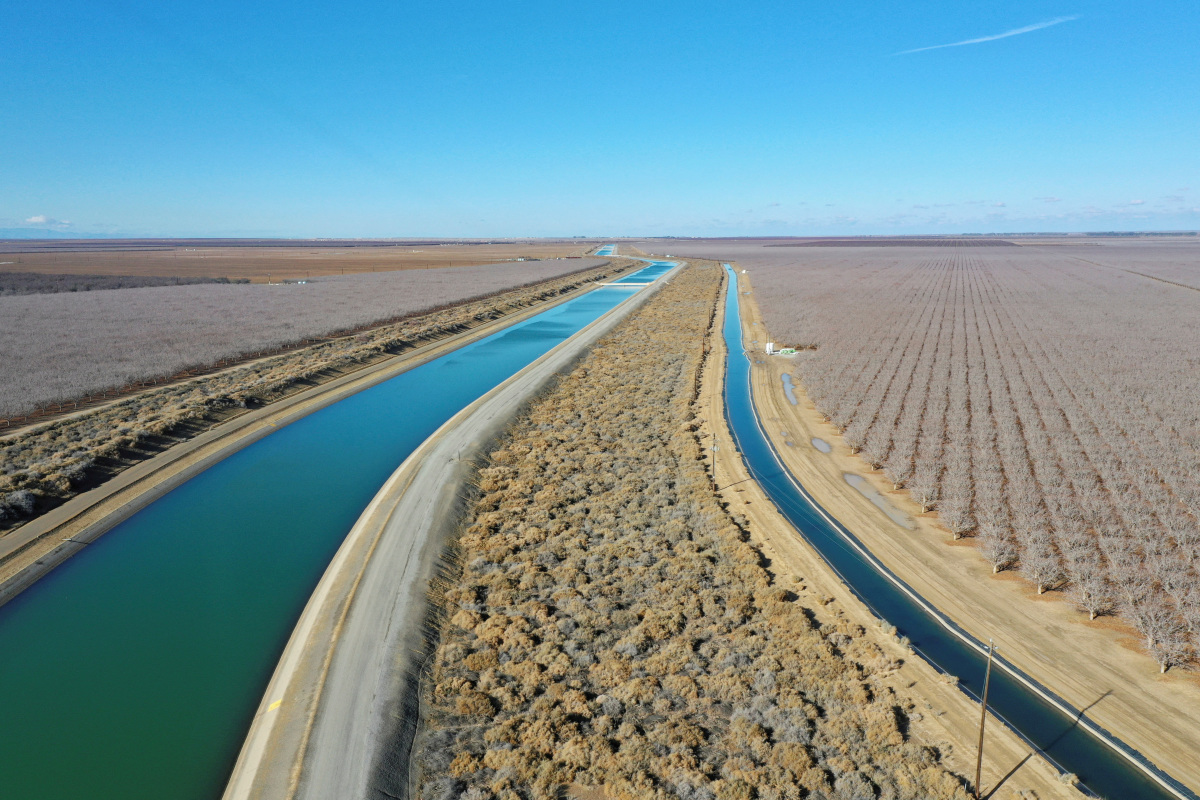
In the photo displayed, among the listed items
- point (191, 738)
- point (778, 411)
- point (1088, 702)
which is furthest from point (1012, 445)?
point (191, 738)

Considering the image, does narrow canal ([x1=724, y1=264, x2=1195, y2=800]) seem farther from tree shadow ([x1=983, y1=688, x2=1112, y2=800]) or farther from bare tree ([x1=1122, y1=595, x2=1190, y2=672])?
bare tree ([x1=1122, y1=595, x2=1190, y2=672])

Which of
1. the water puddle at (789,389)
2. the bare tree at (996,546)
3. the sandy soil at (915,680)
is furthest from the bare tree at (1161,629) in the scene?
the water puddle at (789,389)

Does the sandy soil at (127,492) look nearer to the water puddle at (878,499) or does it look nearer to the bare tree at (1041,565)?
the water puddle at (878,499)

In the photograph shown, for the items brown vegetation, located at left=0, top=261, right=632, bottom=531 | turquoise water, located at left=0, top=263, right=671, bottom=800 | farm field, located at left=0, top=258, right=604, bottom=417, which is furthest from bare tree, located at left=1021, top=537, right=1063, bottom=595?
farm field, located at left=0, top=258, right=604, bottom=417

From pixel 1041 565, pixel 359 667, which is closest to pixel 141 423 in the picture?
pixel 359 667

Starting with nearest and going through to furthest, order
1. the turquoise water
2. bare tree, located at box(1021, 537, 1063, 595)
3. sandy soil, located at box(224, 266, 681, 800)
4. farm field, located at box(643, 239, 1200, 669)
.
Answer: sandy soil, located at box(224, 266, 681, 800), the turquoise water, bare tree, located at box(1021, 537, 1063, 595), farm field, located at box(643, 239, 1200, 669)

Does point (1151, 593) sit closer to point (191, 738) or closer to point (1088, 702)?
point (1088, 702)
